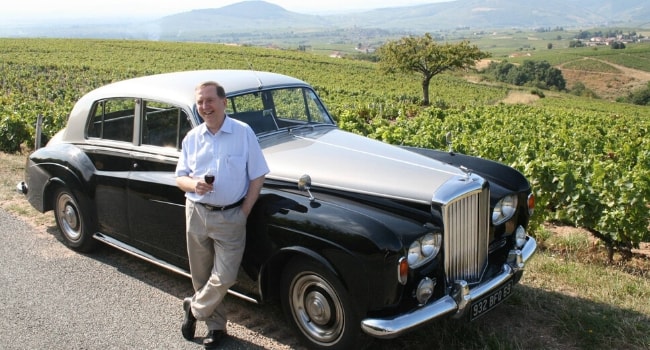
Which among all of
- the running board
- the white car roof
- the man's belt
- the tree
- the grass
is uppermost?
the white car roof

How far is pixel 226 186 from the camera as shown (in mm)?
3871

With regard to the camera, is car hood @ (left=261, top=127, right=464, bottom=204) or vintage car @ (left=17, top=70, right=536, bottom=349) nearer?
vintage car @ (left=17, top=70, right=536, bottom=349)

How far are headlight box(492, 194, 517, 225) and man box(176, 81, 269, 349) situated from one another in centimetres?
189

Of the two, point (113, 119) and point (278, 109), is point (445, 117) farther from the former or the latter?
point (113, 119)

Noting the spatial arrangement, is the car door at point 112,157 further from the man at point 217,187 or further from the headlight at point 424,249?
the headlight at point 424,249

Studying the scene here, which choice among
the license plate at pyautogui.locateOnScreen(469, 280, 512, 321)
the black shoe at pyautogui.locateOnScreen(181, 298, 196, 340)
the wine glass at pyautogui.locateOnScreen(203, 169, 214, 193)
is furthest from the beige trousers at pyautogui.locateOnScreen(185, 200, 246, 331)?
the license plate at pyautogui.locateOnScreen(469, 280, 512, 321)

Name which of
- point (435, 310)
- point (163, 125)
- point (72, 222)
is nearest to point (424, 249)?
point (435, 310)

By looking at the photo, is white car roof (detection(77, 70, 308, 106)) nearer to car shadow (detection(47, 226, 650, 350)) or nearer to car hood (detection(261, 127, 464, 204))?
car hood (detection(261, 127, 464, 204))

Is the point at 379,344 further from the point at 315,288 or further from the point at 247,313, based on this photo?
the point at 247,313

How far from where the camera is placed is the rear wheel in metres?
5.86

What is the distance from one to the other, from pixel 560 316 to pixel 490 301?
2.67ft

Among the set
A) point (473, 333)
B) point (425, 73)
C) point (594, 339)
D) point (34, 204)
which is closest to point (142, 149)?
point (34, 204)

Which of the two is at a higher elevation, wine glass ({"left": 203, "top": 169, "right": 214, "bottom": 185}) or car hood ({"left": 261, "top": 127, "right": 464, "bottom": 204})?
wine glass ({"left": 203, "top": 169, "right": 214, "bottom": 185})

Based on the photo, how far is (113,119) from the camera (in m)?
5.71
